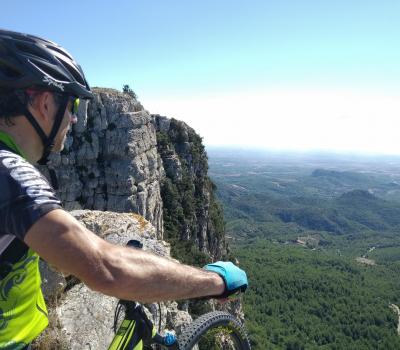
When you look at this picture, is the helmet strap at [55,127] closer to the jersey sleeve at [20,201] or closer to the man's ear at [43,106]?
the man's ear at [43,106]

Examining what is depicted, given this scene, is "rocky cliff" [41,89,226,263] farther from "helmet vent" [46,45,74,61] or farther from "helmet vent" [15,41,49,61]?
"helmet vent" [15,41,49,61]

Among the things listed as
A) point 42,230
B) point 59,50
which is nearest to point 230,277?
point 42,230

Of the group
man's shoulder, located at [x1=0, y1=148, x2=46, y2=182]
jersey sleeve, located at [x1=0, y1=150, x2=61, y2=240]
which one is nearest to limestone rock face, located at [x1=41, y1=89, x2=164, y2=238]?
man's shoulder, located at [x1=0, y1=148, x2=46, y2=182]

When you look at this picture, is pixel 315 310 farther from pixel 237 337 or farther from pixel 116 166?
pixel 237 337

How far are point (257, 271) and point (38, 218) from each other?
110 m

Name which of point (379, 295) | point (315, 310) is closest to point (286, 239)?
point (379, 295)

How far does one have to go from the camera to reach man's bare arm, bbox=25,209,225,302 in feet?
7.56

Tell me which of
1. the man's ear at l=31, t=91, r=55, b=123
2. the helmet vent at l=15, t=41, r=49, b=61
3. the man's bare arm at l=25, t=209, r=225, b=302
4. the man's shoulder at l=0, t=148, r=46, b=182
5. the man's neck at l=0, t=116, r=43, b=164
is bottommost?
the man's bare arm at l=25, t=209, r=225, b=302

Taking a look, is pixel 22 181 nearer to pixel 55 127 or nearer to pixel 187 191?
pixel 55 127

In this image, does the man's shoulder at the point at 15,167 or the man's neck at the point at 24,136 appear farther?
the man's neck at the point at 24,136

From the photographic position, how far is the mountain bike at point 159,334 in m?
3.95

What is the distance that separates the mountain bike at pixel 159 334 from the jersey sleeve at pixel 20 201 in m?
1.65

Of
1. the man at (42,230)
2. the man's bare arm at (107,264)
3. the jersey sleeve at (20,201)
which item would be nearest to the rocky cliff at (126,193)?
the man at (42,230)

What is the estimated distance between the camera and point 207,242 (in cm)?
6181
